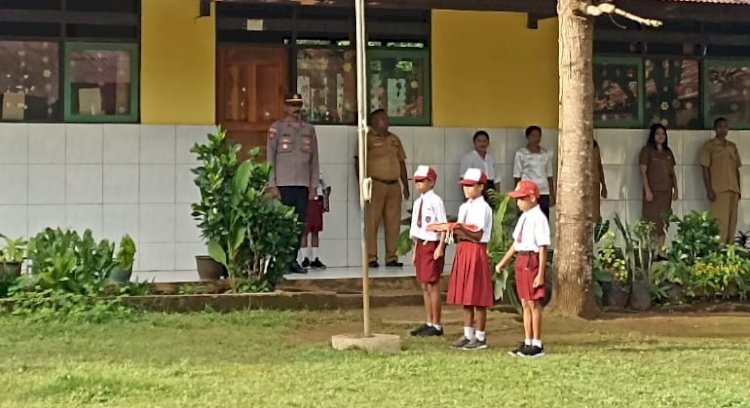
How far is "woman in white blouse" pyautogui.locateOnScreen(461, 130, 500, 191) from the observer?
535 inches

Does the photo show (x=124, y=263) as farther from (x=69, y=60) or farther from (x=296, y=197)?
(x=69, y=60)

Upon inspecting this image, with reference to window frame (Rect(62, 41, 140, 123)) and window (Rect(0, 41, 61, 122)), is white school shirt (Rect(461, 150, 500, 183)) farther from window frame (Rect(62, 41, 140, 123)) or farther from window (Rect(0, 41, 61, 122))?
window (Rect(0, 41, 61, 122))

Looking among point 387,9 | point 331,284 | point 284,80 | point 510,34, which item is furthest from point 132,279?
point 510,34

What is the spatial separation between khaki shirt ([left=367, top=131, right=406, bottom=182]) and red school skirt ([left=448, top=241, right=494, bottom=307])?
429 centimetres

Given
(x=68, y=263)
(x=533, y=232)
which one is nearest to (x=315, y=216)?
(x=68, y=263)

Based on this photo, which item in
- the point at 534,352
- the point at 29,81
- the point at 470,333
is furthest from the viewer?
the point at 29,81

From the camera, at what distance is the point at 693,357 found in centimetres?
844

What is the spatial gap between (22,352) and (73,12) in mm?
5339

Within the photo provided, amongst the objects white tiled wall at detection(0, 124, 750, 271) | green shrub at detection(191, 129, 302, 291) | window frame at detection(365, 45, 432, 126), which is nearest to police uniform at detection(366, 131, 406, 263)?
white tiled wall at detection(0, 124, 750, 271)

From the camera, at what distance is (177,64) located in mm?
12938

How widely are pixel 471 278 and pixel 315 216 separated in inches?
180

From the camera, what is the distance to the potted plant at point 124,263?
1106 centimetres

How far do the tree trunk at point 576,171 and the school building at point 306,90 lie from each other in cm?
192

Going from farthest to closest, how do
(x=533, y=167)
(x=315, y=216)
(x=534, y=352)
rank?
(x=533, y=167) < (x=315, y=216) < (x=534, y=352)
